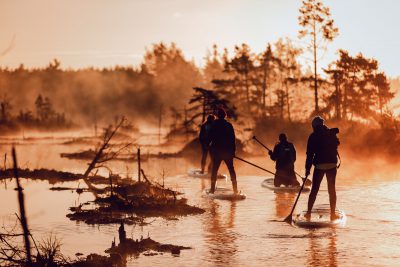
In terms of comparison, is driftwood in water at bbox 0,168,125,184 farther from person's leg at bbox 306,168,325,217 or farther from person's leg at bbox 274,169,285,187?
person's leg at bbox 306,168,325,217

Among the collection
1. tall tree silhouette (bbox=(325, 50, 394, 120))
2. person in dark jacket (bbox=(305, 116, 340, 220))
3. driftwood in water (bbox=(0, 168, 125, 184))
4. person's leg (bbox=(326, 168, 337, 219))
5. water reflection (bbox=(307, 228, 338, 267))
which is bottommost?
water reflection (bbox=(307, 228, 338, 267))

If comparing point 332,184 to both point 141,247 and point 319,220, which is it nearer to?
point 319,220

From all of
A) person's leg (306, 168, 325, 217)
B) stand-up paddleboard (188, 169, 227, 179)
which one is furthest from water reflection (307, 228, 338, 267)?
stand-up paddleboard (188, 169, 227, 179)

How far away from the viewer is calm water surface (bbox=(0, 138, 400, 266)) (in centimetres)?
1245

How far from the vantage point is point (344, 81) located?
2980 inches

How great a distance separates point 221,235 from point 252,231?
0.81 m

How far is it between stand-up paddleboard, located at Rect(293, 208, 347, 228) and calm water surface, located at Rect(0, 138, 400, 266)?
0.22m

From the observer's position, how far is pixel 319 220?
53.5 ft

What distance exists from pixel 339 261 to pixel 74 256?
4.42 metres

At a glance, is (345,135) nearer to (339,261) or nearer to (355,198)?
(355,198)

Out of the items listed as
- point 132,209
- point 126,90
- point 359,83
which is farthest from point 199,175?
→ point 126,90

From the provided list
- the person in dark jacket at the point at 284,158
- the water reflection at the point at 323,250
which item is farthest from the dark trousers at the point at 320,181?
the person in dark jacket at the point at 284,158

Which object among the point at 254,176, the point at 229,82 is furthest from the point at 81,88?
the point at 254,176

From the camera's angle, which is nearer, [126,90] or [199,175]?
[199,175]
